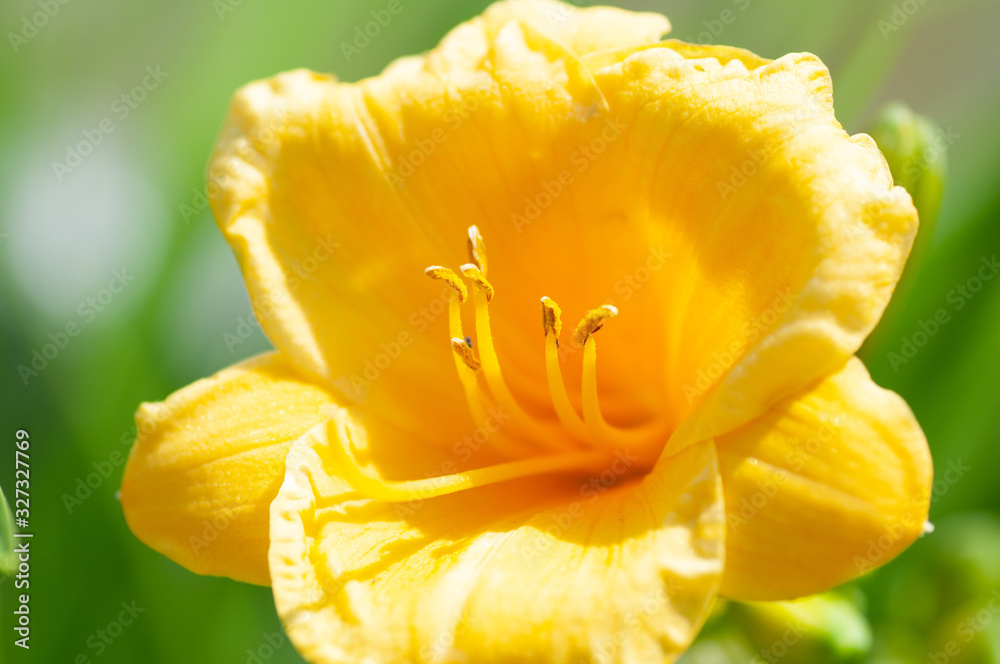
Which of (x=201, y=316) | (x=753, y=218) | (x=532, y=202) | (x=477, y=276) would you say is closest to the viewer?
(x=753, y=218)

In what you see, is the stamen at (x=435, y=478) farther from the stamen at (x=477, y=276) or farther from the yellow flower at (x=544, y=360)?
the stamen at (x=477, y=276)

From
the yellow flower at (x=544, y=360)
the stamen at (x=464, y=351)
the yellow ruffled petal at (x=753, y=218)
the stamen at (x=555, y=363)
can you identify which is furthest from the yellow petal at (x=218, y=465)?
the yellow ruffled petal at (x=753, y=218)

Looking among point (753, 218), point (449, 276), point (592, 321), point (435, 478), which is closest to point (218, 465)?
point (435, 478)

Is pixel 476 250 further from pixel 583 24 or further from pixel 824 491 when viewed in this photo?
pixel 824 491

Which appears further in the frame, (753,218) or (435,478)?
(435,478)

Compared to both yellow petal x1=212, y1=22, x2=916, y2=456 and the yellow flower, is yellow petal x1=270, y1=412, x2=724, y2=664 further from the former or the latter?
yellow petal x1=212, y1=22, x2=916, y2=456

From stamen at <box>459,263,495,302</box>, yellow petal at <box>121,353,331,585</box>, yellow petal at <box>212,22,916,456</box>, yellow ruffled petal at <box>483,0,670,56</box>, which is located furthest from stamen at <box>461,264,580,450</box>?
yellow ruffled petal at <box>483,0,670,56</box>
